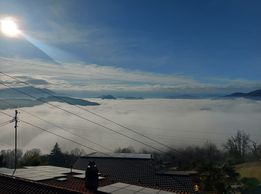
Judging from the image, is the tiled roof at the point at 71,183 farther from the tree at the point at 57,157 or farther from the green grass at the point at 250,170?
the tree at the point at 57,157

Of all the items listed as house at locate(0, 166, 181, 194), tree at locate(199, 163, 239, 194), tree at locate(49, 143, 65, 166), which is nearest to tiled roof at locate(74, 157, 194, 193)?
tree at locate(199, 163, 239, 194)

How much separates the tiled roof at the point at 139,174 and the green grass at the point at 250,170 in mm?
33073

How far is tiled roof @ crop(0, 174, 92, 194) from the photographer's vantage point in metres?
16.3

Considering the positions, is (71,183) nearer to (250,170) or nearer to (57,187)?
(57,187)

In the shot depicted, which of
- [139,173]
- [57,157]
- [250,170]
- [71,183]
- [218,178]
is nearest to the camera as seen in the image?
[71,183]

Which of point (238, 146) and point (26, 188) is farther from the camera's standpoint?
point (238, 146)

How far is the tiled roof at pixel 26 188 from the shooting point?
53.5 feet

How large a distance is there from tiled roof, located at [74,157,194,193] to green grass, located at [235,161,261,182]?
33.1 meters

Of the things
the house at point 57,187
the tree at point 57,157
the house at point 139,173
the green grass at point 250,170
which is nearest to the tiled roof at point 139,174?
the house at point 139,173

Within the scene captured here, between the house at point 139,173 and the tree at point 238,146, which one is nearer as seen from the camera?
the house at point 139,173

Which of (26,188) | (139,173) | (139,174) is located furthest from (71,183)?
(139,173)

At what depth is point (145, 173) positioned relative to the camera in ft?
139

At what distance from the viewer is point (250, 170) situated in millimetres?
74375

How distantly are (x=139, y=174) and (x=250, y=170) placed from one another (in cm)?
4194
